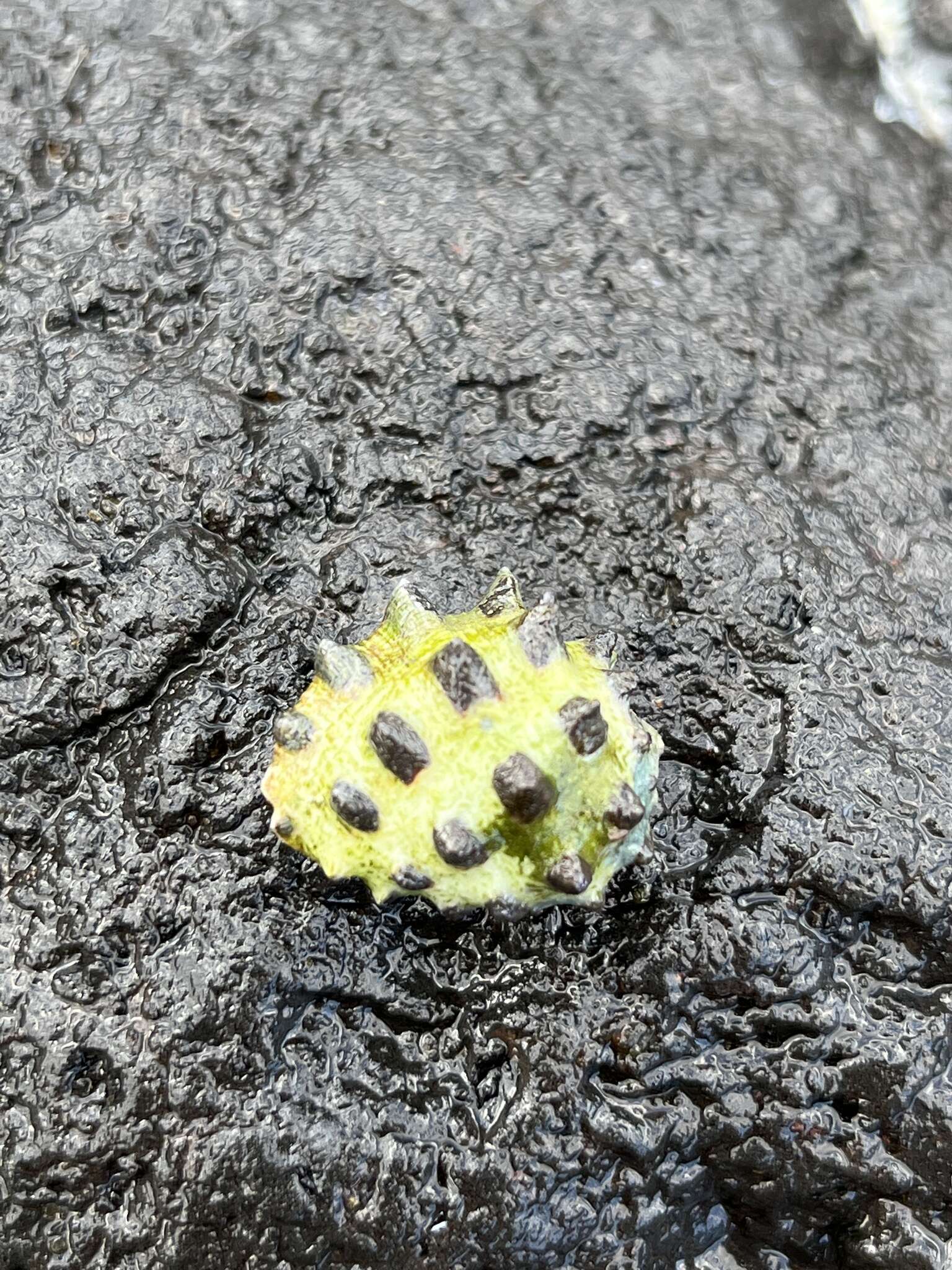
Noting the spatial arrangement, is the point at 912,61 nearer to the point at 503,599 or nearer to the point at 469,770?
the point at 503,599

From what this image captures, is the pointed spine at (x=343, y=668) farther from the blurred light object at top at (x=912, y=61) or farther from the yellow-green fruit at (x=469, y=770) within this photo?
the blurred light object at top at (x=912, y=61)

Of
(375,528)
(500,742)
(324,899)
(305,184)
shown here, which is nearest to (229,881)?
(324,899)

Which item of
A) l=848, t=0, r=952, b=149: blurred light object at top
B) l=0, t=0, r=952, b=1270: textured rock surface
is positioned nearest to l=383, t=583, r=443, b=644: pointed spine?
l=0, t=0, r=952, b=1270: textured rock surface

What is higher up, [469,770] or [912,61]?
[912,61]

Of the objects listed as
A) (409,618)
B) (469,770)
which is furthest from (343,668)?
(469,770)

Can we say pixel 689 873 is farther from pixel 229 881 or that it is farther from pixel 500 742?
pixel 229 881

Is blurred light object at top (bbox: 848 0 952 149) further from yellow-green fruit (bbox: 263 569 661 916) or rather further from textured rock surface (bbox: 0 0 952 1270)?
yellow-green fruit (bbox: 263 569 661 916)

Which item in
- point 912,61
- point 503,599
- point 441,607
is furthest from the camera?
point 912,61

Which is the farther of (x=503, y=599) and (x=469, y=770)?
(x=503, y=599)

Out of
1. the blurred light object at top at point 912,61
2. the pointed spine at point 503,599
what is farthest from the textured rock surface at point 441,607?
the blurred light object at top at point 912,61
